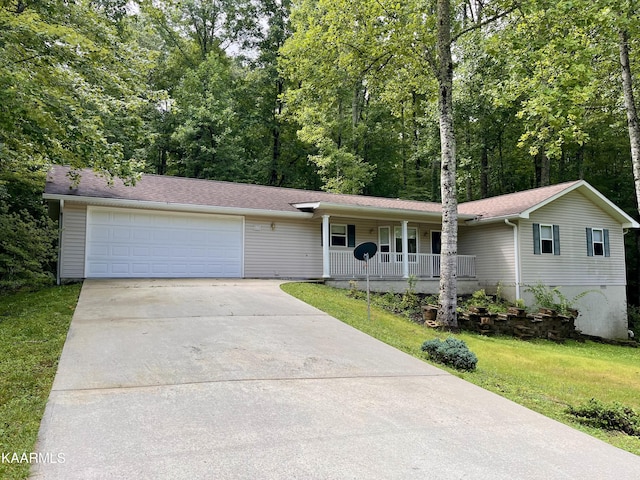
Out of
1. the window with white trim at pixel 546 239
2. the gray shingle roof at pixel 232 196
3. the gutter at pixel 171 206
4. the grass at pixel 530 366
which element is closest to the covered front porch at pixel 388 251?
the gray shingle roof at pixel 232 196

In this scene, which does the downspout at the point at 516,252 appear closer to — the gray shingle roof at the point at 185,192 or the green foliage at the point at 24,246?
the gray shingle roof at the point at 185,192

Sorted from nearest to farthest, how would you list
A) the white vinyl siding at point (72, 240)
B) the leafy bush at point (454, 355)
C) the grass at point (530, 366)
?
the grass at point (530, 366)
the leafy bush at point (454, 355)
the white vinyl siding at point (72, 240)

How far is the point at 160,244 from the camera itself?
13.0 metres

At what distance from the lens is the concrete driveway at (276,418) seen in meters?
Result: 2.90

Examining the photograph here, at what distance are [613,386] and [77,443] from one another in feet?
25.6

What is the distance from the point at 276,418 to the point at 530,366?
6.06m

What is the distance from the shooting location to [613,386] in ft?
23.1

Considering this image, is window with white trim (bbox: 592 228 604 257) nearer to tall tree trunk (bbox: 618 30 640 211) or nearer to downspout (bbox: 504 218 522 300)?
downspout (bbox: 504 218 522 300)

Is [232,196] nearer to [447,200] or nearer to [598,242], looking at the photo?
[447,200]

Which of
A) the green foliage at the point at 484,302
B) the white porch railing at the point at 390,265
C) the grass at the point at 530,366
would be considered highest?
the white porch railing at the point at 390,265

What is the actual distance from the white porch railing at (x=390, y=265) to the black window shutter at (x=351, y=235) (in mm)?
945

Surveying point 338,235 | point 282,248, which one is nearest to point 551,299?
point 338,235

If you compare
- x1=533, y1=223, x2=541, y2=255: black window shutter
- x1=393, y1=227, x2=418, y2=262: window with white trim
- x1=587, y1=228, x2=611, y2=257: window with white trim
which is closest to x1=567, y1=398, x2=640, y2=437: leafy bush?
x1=393, y1=227, x2=418, y2=262: window with white trim

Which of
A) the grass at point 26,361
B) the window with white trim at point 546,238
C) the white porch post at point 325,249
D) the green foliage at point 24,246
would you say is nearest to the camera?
the grass at point 26,361
